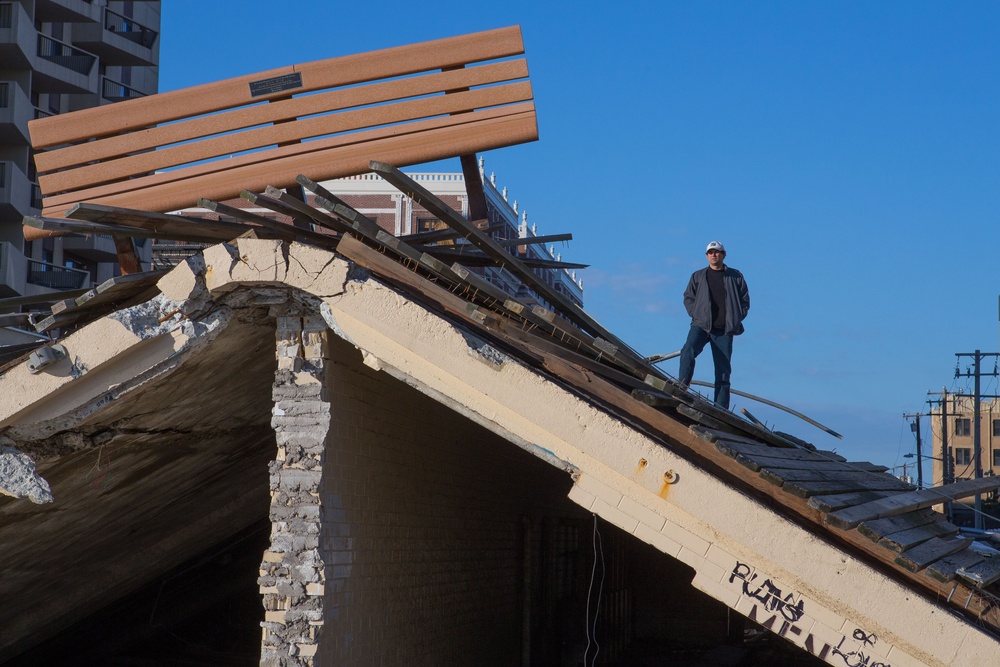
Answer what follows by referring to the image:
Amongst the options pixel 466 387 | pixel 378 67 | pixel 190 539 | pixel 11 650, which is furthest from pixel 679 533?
pixel 11 650

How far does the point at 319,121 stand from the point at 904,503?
5133 mm

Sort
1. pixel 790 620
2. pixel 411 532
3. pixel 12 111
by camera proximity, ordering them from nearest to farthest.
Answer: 1. pixel 790 620
2. pixel 411 532
3. pixel 12 111

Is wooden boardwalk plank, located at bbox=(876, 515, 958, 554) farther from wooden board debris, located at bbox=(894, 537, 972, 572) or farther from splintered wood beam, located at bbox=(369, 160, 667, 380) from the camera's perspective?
splintered wood beam, located at bbox=(369, 160, 667, 380)

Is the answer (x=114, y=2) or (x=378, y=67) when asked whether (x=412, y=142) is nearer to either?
(x=378, y=67)

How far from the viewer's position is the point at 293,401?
20.8ft

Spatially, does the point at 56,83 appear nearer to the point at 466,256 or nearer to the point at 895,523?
the point at 466,256

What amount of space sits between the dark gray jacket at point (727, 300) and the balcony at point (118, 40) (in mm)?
32584

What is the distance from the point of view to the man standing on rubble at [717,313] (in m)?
9.15

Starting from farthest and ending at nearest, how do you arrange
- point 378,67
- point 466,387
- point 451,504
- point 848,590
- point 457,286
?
point 451,504 < point 378,67 < point 457,286 < point 466,387 < point 848,590

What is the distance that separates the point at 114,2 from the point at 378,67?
1378 inches

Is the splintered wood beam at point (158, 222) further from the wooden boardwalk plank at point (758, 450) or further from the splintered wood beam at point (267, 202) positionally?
the wooden boardwalk plank at point (758, 450)

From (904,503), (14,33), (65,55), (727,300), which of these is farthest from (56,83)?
(904,503)

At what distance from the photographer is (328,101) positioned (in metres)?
7.45

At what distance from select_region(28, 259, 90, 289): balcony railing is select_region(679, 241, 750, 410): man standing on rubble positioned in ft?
86.5
